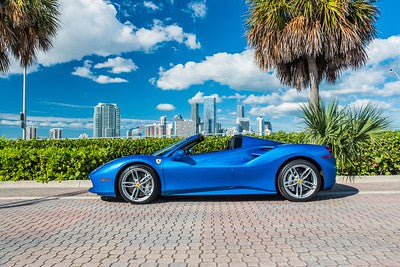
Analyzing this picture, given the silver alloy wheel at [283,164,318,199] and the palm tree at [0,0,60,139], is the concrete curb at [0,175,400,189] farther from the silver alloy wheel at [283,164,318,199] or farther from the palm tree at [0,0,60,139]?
the palm tree at [0,0,60,139]

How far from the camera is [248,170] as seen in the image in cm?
605

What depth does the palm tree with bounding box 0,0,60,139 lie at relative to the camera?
1469 centimetres

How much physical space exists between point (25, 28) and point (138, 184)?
1242 cm

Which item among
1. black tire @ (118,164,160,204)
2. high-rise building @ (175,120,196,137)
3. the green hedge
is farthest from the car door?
high-rise building @ (175,120,196,137)

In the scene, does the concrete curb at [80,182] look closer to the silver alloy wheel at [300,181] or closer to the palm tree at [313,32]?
the silver alloy wheel at [300,181]

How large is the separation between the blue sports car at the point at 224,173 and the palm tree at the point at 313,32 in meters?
11.0

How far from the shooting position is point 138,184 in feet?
20.4

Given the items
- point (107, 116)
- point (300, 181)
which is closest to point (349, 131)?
point (300, 181)

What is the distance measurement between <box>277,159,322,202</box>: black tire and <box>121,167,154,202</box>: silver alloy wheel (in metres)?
2.25

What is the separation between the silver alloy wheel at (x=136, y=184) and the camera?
6.18 meters

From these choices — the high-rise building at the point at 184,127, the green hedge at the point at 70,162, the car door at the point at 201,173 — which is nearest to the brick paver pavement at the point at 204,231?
the car door at the point at 201,173

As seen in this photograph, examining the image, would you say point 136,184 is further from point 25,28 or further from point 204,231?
point 25,28

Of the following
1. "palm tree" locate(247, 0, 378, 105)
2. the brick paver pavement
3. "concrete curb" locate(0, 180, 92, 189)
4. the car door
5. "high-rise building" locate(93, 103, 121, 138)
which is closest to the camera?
the brick paver pavement

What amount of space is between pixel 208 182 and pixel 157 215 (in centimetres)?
112
